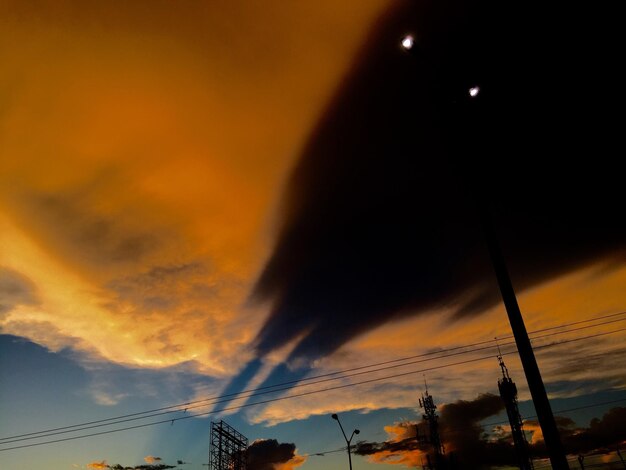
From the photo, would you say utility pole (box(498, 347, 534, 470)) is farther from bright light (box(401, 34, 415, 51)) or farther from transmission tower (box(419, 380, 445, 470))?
bright light (box(401, 34, 415, 51))

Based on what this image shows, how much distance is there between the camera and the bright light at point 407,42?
6.60 meters

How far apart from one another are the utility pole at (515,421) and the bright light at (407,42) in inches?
2662

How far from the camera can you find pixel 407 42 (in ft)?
21.8

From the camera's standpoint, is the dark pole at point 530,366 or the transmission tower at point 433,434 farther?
the transmission tower at point 433,434

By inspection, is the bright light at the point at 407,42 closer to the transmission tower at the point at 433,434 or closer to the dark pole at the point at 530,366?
the dark pole at the point at 530,366

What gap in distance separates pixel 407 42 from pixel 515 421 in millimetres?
67861

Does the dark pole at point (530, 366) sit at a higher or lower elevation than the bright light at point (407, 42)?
lower

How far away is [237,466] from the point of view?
5259 centimetres

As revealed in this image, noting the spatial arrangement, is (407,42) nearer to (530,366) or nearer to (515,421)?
(530,366)

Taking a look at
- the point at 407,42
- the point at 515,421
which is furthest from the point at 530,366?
the point at 515,421

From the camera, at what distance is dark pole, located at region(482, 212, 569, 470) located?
4.73 metres

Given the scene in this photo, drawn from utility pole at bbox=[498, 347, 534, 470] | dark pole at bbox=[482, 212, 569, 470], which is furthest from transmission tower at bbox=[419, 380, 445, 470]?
dark pole at bbox=[482, 212, 569, 470]

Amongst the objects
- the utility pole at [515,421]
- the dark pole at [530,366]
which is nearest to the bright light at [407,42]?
the dark pole at [530,366]

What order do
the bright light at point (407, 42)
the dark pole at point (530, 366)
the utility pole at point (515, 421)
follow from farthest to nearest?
the utility pole at point (515, 421) → the bright light at point (407, 42) → the dark pole at point (530, 366)
